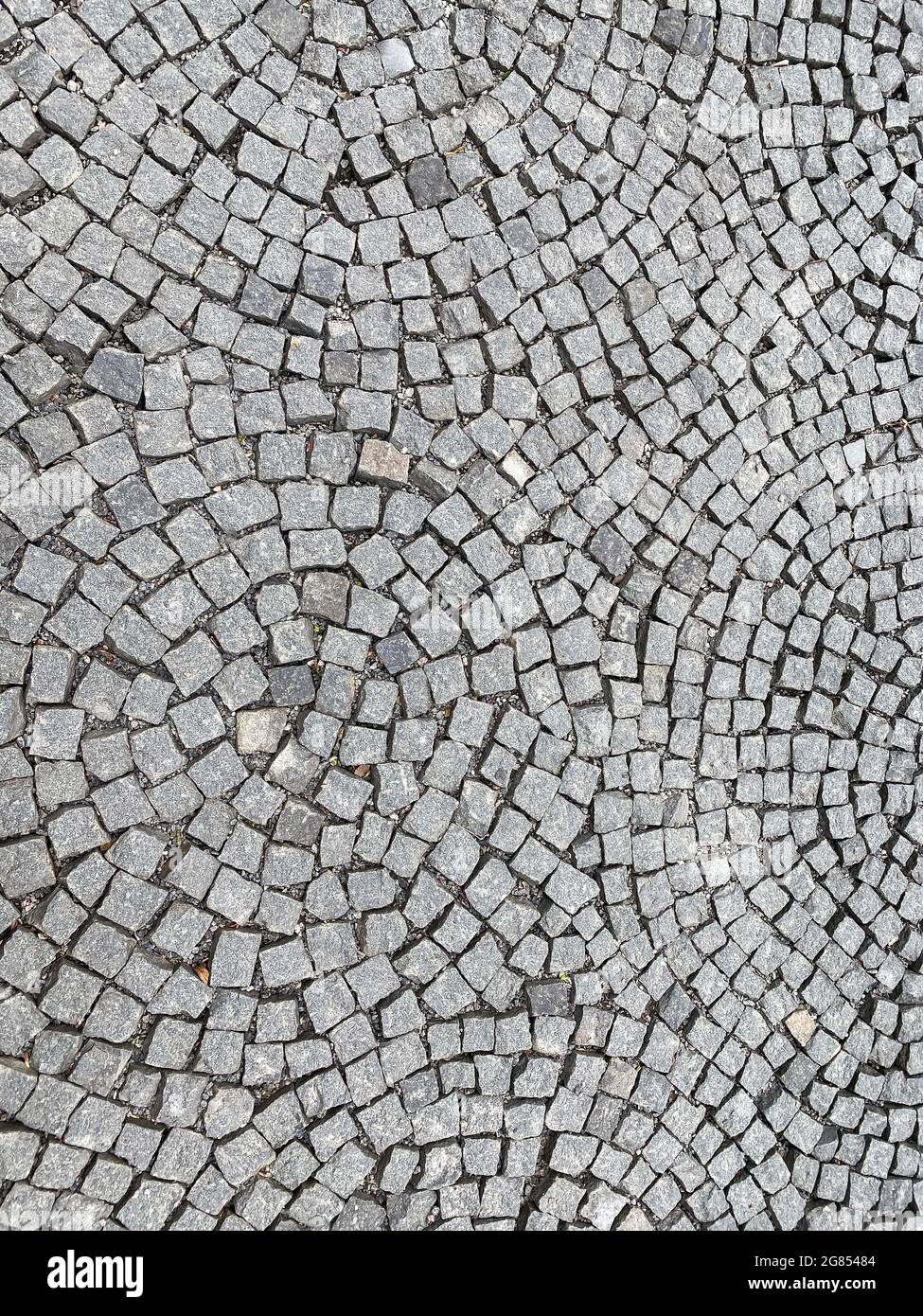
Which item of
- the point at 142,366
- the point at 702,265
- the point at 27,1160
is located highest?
the point at 702,265

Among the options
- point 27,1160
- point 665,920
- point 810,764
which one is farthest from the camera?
point 810,764

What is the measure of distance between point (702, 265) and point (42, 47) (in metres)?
2.22

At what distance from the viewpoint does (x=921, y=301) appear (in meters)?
3.78

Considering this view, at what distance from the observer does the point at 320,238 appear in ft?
9.38

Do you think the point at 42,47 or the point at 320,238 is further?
the point at 320,238

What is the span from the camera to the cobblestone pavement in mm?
2641

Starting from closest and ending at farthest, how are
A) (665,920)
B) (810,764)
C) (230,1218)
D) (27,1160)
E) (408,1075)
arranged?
(27,1160) → (230,1218) → (408,1075) → (665,920) → (810,764)

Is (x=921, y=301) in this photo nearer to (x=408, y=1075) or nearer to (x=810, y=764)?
(x=810, y=764)

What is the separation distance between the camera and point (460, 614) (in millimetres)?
3029

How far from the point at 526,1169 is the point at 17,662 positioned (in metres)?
2.26

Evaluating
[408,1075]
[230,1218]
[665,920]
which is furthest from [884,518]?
[230,1218]

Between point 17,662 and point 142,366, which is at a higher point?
point 142,366

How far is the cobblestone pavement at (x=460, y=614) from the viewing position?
8.66ft

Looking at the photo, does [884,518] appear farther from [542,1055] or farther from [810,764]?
[542,1055]
